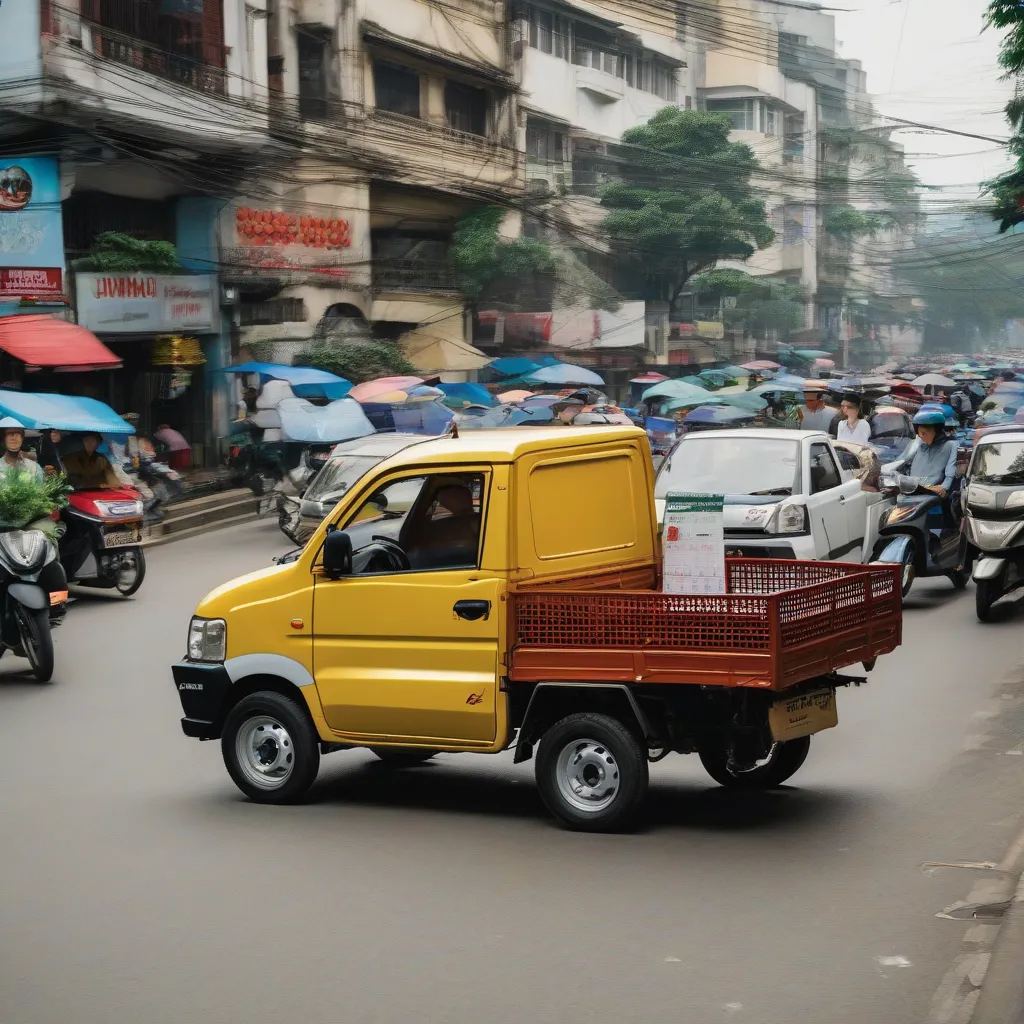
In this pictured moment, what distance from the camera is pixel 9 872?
22.9 feet

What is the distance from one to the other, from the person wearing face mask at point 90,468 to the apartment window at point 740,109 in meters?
65.2

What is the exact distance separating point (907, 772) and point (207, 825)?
3708 millimetres

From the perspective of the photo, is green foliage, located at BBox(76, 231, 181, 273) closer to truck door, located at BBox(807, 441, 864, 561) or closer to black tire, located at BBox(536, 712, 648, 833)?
truck door, located at BBox(807, 441, 864, 561)

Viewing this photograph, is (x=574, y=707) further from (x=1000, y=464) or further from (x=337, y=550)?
(x=1000, y=464)

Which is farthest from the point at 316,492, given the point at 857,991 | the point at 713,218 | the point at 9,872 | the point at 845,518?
the point at 713,218

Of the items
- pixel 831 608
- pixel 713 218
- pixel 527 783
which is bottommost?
pixel 527 783

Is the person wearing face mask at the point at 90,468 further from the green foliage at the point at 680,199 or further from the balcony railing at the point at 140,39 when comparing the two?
the green foliage at the point at 680,199

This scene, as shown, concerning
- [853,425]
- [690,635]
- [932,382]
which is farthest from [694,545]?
[932,382]

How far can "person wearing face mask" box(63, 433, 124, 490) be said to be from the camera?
1681cm

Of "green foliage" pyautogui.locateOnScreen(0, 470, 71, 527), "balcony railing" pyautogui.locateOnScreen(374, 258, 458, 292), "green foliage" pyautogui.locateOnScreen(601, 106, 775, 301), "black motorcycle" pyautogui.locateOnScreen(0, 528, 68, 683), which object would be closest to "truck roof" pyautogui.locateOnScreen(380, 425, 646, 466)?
"black motorcycle" pyautogui.locateOnScreen(0, 528, 68, 683)

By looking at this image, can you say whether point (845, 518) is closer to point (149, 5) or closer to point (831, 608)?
point (831, 608)

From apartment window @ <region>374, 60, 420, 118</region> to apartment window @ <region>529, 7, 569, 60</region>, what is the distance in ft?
38.9

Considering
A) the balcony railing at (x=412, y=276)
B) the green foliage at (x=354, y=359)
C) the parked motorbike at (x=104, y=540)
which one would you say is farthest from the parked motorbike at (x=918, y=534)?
the balcony railing at (x=412, y=276)

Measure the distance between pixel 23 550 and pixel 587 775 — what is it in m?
6.25
